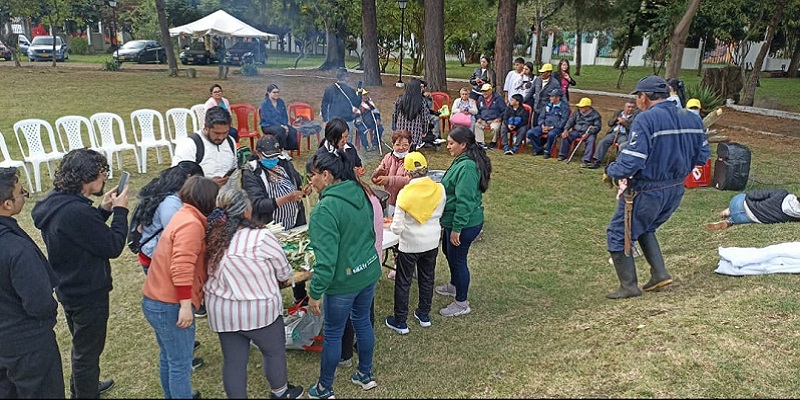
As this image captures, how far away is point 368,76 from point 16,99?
10.0 m

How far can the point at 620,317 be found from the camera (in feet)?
14.3

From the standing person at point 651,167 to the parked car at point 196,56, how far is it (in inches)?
1106

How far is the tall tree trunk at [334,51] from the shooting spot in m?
27.3

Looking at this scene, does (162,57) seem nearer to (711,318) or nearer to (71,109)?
(71,109)

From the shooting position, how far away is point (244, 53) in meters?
29.9

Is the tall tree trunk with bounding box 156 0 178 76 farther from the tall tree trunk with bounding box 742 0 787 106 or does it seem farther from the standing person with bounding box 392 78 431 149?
the tall tree trunk with bounding box 742 0 787 106

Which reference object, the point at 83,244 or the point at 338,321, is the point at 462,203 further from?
the point at 83,244

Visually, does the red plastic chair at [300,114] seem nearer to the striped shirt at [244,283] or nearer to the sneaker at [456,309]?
the sneaker at [456,309]

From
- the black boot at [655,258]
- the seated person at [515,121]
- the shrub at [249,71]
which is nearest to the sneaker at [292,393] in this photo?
the black boot at [655,258]

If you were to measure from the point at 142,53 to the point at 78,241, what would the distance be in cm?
3019

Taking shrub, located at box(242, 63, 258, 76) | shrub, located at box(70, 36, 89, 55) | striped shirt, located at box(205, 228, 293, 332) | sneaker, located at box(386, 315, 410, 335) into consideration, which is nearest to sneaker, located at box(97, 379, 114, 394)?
striped shirt, located at box(205, 228, 293, 332)

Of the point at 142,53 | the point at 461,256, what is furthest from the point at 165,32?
the point at 461,256

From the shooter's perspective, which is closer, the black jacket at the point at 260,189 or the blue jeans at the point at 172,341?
the blue jeans at the point at 172,341

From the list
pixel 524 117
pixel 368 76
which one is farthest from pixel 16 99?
pixel 524 117
